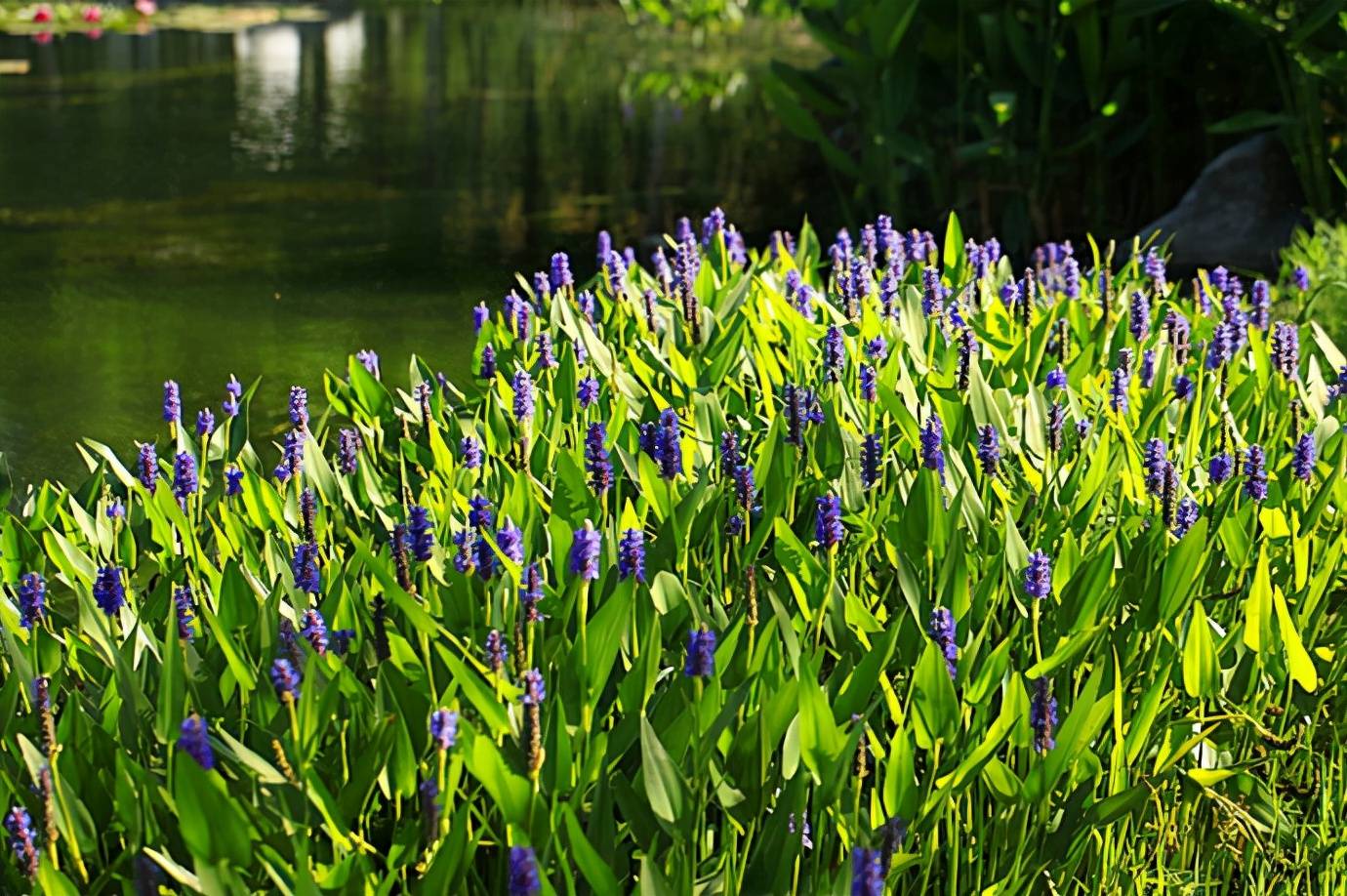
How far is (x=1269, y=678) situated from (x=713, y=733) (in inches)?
37.5

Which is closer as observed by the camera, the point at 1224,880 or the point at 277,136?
the point at 1224,880

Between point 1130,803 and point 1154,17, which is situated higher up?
point 1154,17

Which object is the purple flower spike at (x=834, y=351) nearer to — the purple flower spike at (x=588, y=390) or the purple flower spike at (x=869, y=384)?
the purple flower spike at (x=869, y=384)

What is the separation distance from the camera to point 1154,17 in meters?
6.58

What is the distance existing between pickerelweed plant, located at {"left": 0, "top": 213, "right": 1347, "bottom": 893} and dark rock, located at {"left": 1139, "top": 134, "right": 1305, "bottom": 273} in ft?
10.7

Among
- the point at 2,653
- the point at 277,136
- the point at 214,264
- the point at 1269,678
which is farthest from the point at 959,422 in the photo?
the point at 277,136

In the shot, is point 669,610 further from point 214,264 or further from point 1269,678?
point 214,264

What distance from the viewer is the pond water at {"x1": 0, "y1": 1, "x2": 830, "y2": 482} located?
5559mm

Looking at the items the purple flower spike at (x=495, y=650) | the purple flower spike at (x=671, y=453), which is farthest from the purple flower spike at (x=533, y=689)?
the purple flower spike at (x=671, y=453)

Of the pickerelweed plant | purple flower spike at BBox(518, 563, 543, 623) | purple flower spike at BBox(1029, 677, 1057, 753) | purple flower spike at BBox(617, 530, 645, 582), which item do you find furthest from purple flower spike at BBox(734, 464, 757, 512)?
purple flower spike at BBox(1029, 677, 1057, 753)

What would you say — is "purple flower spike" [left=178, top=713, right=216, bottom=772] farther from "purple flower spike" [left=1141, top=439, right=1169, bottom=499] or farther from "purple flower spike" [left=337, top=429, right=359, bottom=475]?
"purple flower spike" [left=1141, top=439, right=1169, bottom=499]

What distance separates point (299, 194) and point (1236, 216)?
13.9 feet

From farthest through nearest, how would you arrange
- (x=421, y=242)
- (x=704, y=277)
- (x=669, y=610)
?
(x=421, y=242) < (x=704, y=277) < (x=669, y=610)

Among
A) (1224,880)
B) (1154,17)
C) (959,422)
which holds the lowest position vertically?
(1224,880)
